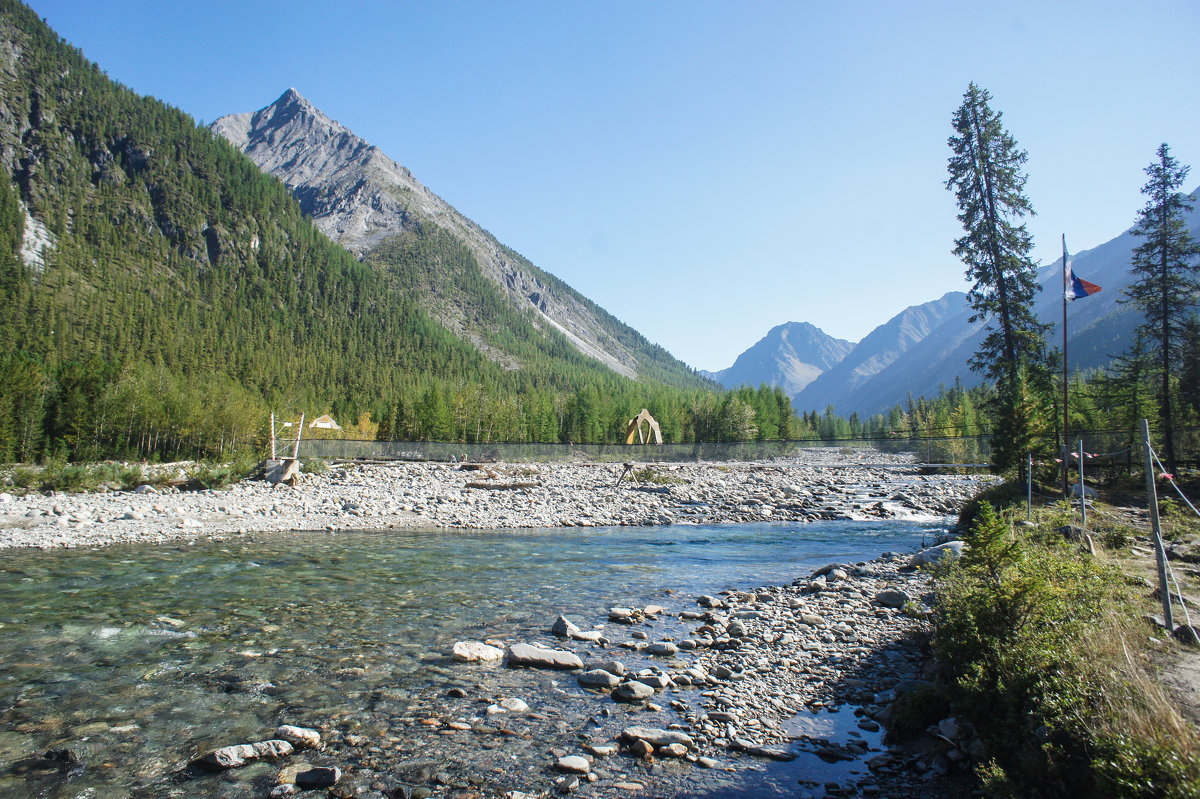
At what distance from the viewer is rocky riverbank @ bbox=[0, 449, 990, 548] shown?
1760 centimetres

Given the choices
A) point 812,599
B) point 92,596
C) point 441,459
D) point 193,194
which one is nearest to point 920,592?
point 812,599

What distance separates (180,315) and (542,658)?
12842cm

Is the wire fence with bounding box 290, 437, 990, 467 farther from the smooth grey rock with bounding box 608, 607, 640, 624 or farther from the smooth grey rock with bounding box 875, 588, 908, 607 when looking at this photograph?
the smooth grey rock with bounding box 875, 588, 908, 607

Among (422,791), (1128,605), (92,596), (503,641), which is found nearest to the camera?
(422,791)

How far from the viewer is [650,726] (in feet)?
18.2

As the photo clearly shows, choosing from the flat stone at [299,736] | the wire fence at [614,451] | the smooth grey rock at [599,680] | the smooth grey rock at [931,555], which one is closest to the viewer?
the flat stone at [299,736]

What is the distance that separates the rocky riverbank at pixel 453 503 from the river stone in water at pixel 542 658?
1439 cm

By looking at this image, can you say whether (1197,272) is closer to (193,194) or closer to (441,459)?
(441,459)

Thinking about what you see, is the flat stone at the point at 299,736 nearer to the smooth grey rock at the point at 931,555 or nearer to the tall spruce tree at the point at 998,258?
the smooth grey rock at the point at 931,555

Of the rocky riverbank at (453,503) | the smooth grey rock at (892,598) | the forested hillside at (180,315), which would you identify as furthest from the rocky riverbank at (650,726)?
the forested hillside at (180,315)

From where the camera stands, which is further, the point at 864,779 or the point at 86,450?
the point at 86,450

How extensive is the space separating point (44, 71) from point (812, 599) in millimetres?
218239

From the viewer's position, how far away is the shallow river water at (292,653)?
4.75m

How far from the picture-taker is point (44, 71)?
14250cm
